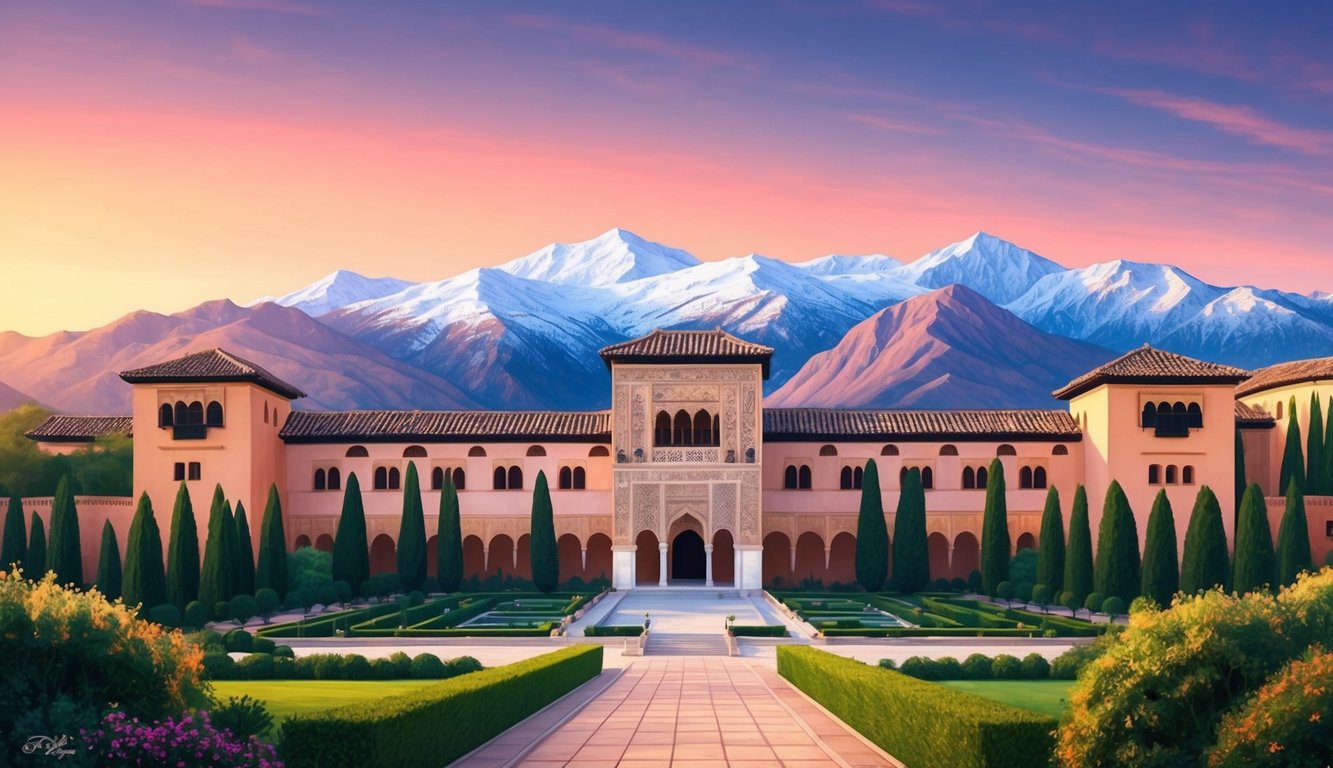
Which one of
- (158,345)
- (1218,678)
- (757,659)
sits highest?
(158,345)

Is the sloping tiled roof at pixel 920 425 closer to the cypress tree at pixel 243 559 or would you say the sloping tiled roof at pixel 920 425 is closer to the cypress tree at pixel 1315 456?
the cypress tree at pixel 1315 456

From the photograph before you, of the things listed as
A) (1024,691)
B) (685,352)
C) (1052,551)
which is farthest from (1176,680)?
(685,352)

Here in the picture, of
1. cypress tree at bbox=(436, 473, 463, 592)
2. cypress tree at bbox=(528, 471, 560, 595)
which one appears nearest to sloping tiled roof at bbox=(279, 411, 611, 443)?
cypress tree at bbox=(436, 473, 463, 592)

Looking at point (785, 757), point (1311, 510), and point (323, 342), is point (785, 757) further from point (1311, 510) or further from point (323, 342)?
point (323, 342)

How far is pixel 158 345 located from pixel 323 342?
18.9 metres

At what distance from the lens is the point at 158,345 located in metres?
169

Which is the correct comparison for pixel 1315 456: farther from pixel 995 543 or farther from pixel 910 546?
pixel 910 546

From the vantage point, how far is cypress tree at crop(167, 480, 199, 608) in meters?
41.2

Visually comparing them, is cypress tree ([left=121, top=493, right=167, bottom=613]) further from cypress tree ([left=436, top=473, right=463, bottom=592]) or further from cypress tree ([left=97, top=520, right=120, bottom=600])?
cypress tree ([left=436, top=473, right=463, bottom=592])

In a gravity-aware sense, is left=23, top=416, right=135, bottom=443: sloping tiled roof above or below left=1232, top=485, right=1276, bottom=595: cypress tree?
above

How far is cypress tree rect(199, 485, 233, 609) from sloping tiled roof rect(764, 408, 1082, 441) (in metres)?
19.3

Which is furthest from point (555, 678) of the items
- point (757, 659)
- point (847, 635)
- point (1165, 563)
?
point (1165, 563)

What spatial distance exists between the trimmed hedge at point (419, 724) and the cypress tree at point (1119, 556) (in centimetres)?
Answer: 2674

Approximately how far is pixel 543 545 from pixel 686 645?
1518cm
